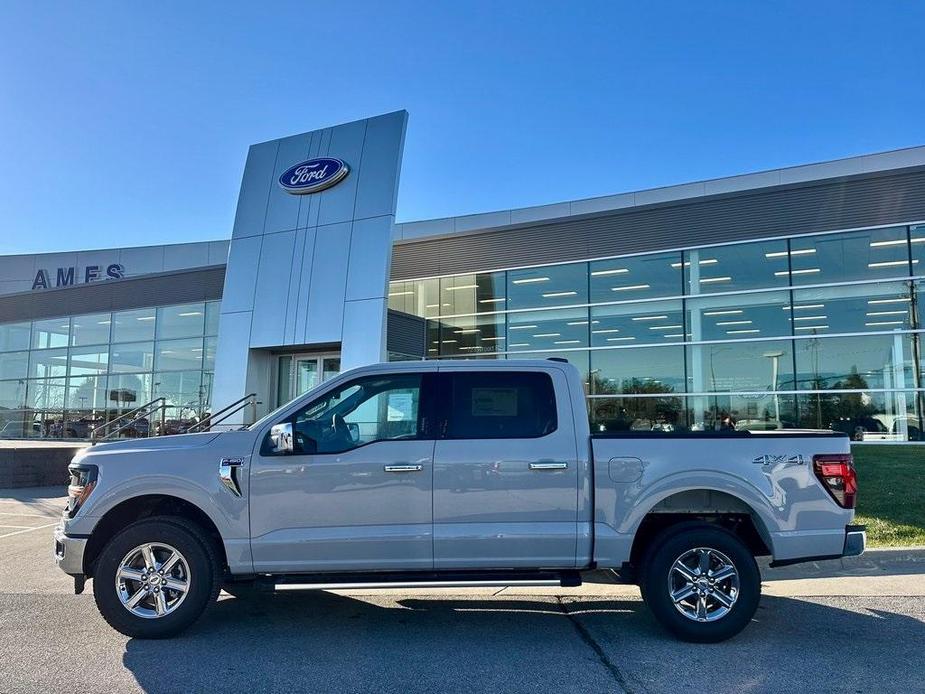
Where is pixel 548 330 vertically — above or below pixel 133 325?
below

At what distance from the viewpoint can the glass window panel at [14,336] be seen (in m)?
27.4

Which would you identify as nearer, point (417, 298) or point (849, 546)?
point (849, 546)

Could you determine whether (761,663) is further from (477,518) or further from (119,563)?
(119,563)

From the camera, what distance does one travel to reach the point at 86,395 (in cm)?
2548

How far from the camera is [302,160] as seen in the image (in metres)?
17.8

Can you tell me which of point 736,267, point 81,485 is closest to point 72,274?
point 736,267

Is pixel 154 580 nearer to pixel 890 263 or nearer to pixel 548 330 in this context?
pixel 548 330

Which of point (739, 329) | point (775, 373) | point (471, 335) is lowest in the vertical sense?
point (775, 373)

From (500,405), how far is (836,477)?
2547 millimetres

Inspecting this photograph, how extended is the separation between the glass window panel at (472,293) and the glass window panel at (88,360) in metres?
12.9

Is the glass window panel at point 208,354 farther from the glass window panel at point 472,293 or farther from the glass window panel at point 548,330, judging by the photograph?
the glass window panel at point 548,330

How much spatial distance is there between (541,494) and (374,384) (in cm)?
155

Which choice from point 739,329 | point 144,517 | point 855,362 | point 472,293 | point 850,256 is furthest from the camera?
point 472,293

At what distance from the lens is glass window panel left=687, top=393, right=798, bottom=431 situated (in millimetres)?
16922
